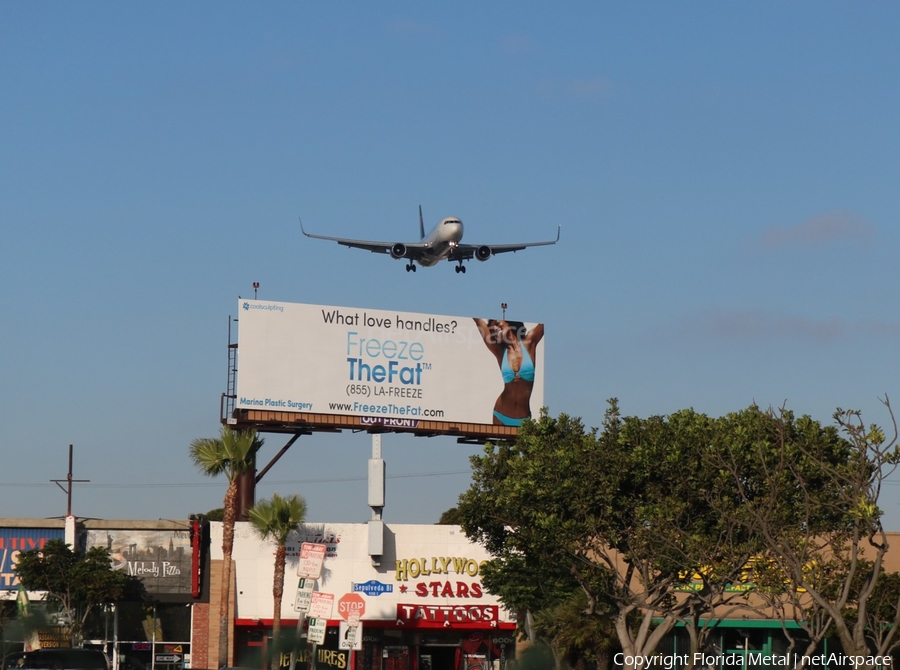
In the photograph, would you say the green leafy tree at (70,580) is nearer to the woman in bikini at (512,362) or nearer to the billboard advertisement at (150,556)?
the billboard advertisement at (150,556)

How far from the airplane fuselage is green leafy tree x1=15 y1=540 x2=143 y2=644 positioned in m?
24.4

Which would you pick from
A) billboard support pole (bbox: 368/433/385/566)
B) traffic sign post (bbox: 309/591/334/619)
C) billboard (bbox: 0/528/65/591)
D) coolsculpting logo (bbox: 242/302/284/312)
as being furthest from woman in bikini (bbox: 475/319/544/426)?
traffic sign post (bbox: 309/591/334/619)

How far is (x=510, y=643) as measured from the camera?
5144 centimetres

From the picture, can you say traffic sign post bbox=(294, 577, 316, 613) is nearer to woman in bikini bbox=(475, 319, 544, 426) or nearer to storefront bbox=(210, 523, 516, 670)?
storefront bbox=(210, 523, 516, 670)

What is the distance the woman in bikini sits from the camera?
189ft

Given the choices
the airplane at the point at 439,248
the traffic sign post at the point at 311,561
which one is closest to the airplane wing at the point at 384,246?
the airplane at the point at 439,248

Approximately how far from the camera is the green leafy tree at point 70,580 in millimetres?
45438

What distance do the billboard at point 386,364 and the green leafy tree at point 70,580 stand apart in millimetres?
9547

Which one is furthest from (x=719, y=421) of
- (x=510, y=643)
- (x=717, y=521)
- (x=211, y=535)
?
(x=211, y=535)

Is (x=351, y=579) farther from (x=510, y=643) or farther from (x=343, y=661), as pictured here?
(x=510, y=643)

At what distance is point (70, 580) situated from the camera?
149 ft

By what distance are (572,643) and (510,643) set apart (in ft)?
37.9

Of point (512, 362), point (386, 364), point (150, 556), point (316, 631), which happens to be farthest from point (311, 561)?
point (512, 362)

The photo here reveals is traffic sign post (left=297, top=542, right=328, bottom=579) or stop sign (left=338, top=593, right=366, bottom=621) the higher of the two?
traffic sign post (left=297, top=542, right=328, bottom=579)
